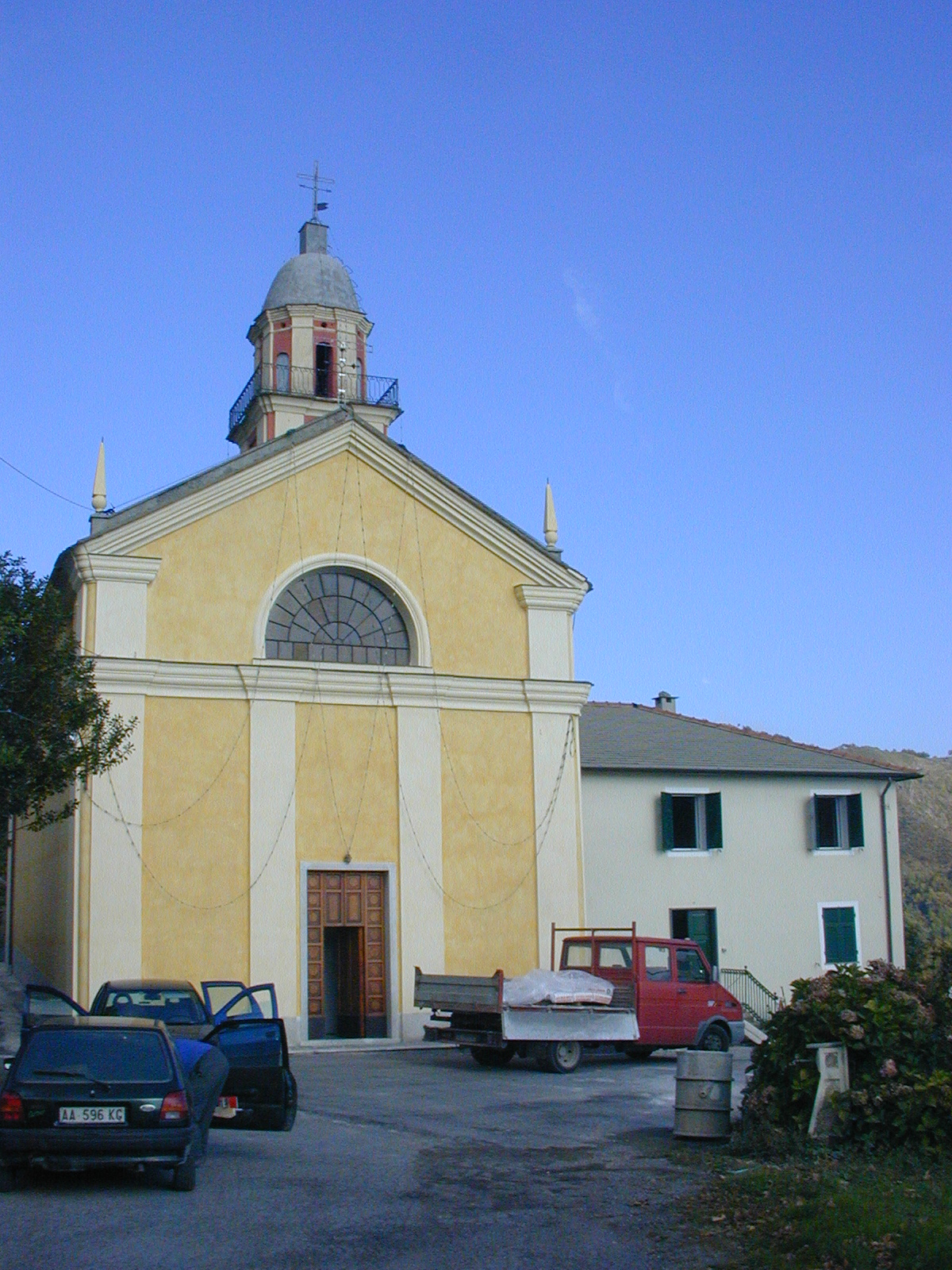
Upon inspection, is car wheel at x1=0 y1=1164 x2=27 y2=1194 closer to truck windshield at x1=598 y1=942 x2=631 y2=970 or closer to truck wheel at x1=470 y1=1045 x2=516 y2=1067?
truck wheel at x1=470 y1=1045 x2=516 y2=1067

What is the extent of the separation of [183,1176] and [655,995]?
12036 millimetres

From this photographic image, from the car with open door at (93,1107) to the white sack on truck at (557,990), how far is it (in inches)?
393

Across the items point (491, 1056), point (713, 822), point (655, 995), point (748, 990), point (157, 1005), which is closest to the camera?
point (157, 1005)

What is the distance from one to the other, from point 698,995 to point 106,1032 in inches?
511

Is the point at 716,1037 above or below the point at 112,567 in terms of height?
below

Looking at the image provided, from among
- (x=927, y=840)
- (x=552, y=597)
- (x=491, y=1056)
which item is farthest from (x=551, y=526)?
(x=927, y=840)

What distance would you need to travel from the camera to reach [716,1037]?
849 inches

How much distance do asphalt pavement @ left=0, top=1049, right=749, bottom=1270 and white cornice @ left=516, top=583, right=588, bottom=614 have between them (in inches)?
508

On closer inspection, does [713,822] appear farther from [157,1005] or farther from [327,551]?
[157,1005]

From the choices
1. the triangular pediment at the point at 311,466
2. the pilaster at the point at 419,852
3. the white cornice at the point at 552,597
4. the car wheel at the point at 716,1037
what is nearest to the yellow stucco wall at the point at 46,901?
the triangular pediment at the point at 311,466

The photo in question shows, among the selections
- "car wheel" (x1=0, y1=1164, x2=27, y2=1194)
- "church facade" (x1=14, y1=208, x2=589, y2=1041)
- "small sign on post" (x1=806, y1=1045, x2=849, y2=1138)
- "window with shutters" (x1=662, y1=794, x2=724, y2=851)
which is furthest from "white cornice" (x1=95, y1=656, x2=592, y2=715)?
"small sign on post" (x1=806, y1=1045, x2=849, y2=1138)

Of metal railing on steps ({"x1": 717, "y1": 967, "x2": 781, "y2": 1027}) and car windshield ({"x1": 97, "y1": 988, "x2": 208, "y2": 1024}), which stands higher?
car windshield ({"x1": 97, "y1": 988, "x2": 208, "y2": 1024})

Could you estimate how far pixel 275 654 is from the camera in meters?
25.7

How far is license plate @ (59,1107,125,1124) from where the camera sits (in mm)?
9977
